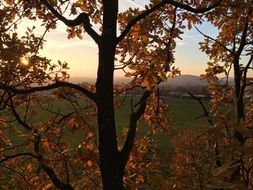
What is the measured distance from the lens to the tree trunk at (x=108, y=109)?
263 inches

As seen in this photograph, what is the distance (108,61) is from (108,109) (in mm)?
784

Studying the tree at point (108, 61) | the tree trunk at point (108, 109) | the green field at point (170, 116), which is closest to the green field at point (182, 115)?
the green field at point (170, 116)

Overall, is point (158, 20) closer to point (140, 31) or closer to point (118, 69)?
point (140, 31)

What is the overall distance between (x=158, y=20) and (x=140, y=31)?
635mm

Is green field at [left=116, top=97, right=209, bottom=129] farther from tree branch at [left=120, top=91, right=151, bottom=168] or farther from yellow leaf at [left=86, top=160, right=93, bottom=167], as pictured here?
yellow leaf at [left=86, top=160, right=93, bottom=167]

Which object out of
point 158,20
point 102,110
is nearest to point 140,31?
point 158,20

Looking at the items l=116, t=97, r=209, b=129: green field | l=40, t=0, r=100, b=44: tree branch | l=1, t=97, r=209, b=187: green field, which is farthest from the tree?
l=116, t=97, r=209, b=129: green field

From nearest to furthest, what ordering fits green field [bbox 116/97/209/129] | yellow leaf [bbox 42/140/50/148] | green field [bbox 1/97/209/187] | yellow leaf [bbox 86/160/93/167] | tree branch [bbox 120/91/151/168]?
tree branch [bbox 120/91/151/168] < yellow leaf [bbox 86/160/93/167] < yellow leaf [bbox 42/140/50/148] < green field [bbox 1/97/209/187] < green field [bbox 116/97/209/129]

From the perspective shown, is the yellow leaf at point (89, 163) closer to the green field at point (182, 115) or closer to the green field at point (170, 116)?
the green field at point (170, 116)

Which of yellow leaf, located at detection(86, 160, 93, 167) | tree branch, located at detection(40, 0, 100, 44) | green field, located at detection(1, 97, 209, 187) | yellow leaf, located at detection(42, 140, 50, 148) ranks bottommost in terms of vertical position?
green field, located at detection(1, 97, 209, 187)

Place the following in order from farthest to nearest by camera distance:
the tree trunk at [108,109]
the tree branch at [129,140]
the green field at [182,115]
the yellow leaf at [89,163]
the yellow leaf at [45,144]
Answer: the green field at [182,115] → the yellow leaf at [45,144] → the yellow leaf at [89,163] → the tree branch at [129,140] → the tree trunk at [108,109]

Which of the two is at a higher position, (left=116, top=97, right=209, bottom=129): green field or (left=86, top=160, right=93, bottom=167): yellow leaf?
(left=86, top=160, right=93, bottom=167): yellow leaf

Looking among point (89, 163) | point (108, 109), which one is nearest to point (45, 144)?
point (89, 163)

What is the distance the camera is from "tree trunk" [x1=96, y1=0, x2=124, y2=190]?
668 cm
